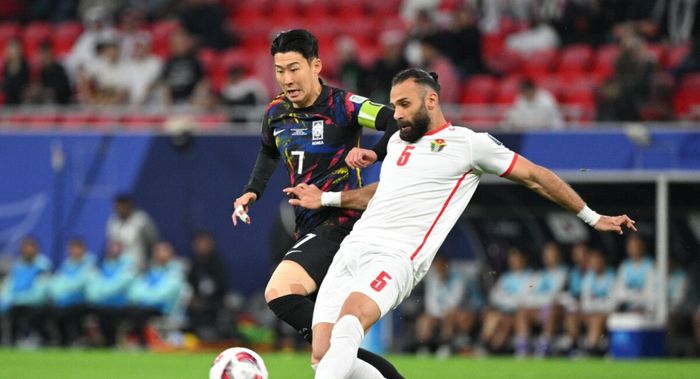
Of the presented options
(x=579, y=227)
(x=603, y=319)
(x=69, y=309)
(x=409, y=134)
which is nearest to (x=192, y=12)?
(x=69, y=309)

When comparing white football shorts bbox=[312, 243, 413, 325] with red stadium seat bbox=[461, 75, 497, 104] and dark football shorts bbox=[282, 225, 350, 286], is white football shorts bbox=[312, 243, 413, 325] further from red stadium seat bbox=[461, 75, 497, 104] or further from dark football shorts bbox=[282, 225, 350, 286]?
red stadium seat bbox=[461, 75, 497, 104]

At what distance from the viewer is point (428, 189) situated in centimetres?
823

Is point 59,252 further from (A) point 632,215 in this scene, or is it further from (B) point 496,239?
(A) point 632,215

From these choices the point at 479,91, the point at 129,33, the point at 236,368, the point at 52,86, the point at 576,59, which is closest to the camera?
the point at 236,368

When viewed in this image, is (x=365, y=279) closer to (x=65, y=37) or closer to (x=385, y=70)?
(x=385, y=70)

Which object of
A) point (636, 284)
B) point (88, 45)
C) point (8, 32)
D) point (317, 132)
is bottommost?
point (636, 284)

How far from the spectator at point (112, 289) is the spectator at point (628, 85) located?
6606 millimetres

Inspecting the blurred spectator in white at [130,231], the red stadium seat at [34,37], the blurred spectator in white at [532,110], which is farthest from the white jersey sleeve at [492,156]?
the red stadium seat at [34,37]

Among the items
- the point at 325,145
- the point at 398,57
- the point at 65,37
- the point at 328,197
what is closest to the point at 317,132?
the point at 325,145

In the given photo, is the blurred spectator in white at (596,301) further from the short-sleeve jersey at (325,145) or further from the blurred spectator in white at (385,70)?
the short-sleeve jersey at (325,145)

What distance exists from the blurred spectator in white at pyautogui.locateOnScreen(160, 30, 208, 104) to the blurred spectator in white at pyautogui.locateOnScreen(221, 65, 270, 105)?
658 millimetres

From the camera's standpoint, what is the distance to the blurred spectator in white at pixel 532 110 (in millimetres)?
18141

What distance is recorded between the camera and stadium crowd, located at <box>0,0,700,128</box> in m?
18.4

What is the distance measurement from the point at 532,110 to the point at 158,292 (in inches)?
216
